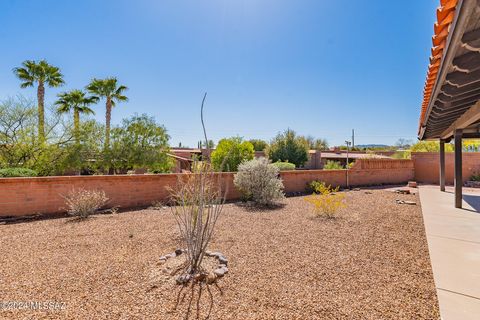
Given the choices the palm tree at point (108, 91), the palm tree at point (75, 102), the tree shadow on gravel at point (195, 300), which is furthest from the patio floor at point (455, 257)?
the palm tree at point (108, 91)

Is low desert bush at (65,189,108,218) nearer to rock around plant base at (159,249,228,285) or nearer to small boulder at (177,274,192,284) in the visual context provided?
rock around plant base at (159,249,228,285)

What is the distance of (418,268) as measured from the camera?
4004 millimetres

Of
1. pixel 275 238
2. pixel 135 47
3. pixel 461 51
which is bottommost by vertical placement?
pixel 275 238

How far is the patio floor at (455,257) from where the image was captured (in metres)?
2.96

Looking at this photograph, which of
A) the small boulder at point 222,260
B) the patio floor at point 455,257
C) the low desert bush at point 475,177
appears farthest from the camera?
the low desert bush at point 475,177

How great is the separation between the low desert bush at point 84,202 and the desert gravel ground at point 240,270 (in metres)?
0.60

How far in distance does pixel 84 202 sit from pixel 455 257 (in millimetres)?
9029

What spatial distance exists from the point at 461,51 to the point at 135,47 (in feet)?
40.2

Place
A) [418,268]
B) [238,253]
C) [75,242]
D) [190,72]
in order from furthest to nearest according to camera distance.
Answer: [190,72]
[75,242]
[238,253]
[418,268]

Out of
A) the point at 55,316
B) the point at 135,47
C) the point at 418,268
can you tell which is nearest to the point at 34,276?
the point at 55,316

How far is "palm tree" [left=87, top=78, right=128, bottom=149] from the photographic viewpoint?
20938mm

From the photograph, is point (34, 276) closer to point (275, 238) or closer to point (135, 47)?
point (275, 238)

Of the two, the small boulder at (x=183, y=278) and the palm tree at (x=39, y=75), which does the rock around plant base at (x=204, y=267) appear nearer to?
the small boulder at (x=183, y=278)

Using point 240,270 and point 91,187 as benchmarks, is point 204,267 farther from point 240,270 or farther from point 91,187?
point 91,187
